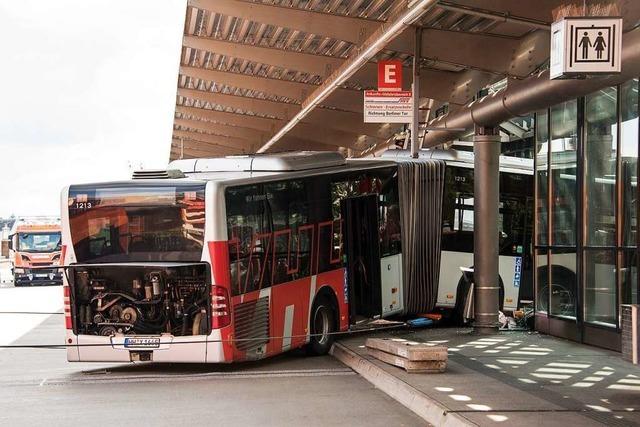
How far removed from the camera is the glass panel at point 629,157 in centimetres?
1482

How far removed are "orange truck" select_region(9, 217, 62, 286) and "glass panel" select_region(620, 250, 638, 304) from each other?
33813mm

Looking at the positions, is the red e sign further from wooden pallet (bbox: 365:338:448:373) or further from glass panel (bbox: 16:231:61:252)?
glass panel (bbox: 16:231:61:252)

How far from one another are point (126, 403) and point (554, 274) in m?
8.98

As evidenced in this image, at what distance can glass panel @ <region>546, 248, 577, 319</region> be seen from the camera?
16891 mm

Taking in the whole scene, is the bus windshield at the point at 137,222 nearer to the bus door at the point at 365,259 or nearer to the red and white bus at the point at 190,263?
the red and white bus at the point at 190,263

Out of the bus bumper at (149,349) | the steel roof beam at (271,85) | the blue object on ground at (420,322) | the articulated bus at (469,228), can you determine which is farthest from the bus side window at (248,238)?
the steel roof beam at (271,85)

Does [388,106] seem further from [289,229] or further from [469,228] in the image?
[289,229]

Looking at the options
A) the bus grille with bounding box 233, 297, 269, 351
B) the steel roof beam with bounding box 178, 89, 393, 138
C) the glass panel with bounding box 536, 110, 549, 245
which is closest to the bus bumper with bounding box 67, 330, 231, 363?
the bus grille with bounding box 233, 297, 269, 351

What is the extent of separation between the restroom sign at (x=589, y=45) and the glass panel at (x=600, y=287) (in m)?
5.14

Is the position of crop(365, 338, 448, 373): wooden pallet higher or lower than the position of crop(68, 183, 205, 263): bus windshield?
lower

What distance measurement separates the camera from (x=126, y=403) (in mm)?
11570

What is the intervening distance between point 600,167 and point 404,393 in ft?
21.3

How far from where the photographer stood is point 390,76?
70.8ft

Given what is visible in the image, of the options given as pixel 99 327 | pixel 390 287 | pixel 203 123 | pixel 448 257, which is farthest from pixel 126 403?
pixel 203 123
